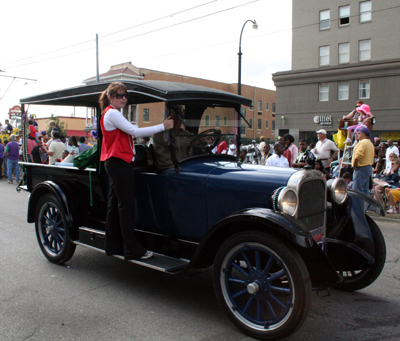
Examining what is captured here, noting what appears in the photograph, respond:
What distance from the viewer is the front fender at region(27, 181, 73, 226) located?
14.9 feet

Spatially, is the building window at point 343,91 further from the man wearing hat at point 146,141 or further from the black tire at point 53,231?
the black tire at point 53,231

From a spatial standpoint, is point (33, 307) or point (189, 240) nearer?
point (33, 307)

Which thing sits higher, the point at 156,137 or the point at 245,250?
the point at 156,137

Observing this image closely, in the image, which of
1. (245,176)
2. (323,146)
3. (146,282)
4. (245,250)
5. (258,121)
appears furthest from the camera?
(258,121)

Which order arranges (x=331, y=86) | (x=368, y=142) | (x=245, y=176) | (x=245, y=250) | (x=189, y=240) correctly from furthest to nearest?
(x=331, y=86) → (x=368, y=142) → (x=189, y=240) → (x=245, y=176) → (x=245, y=250)

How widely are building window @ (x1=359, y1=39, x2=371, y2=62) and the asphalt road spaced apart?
87.8 ft

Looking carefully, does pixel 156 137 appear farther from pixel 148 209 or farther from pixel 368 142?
pixel 368 142

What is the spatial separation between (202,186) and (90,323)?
152cm

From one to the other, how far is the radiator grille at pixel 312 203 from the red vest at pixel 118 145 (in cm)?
170

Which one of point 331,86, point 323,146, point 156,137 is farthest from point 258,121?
point 156,137

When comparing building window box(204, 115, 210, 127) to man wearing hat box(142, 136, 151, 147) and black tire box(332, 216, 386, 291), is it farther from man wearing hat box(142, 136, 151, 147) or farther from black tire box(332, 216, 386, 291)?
black tire box(332, 216, 386, 291)

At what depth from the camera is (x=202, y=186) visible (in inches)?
142

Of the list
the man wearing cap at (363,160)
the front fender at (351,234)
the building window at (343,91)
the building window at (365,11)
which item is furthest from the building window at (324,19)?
the front fender at (351,234)

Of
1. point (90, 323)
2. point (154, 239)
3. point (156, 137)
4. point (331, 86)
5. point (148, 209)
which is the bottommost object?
point (90, 323)
